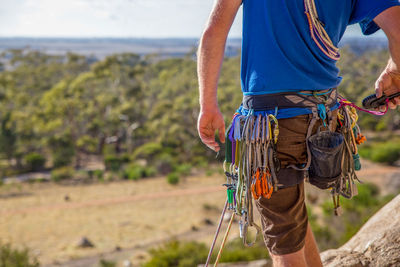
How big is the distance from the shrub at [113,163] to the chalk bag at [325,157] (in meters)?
22.5

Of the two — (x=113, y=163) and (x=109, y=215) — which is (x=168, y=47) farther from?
(x=109, y=215)

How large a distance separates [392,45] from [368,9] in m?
0.16

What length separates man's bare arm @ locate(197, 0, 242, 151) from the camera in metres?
1.48

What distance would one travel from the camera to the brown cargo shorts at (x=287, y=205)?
1599 mm

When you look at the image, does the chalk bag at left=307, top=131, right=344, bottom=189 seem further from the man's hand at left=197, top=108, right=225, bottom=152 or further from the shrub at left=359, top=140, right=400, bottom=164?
the shrub at left=359, top=140, right=400, bottom=164

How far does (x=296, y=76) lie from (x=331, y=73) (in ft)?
0.66

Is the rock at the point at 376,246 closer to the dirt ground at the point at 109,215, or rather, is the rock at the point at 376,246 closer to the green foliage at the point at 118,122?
the dirt ground at the point at 109,215

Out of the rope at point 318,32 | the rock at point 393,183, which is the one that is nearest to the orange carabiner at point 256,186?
the rope at point 318,32

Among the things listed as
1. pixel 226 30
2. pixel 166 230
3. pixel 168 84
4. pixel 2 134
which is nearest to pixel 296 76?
pixel 226 30

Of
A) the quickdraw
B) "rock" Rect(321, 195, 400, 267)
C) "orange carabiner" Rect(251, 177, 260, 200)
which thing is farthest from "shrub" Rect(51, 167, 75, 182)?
"orange carabiner" Rect(251, 177, 260, 200)

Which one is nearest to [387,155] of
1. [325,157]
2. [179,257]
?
[179,257]

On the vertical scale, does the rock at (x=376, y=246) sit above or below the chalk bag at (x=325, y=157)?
below

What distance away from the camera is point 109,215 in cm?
1582

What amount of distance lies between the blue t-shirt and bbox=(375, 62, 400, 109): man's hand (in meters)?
0.25
